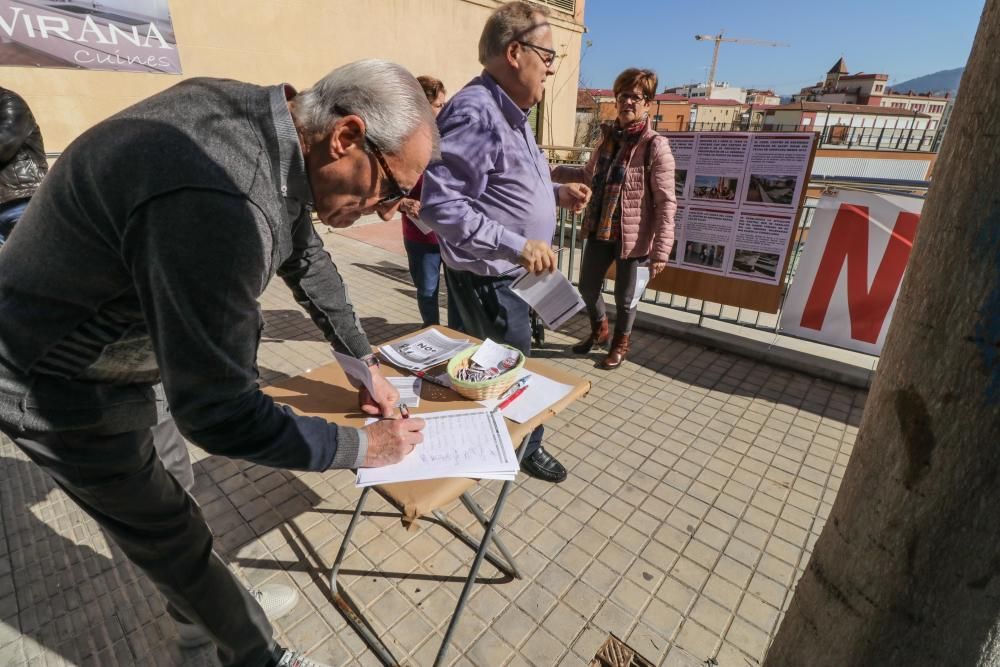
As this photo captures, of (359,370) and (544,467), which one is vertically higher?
(359,370)

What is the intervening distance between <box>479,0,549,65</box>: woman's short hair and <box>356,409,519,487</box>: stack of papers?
1.58 m

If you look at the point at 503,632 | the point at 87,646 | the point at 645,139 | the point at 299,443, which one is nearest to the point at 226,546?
the point at 87,646

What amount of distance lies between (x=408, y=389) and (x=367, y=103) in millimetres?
994

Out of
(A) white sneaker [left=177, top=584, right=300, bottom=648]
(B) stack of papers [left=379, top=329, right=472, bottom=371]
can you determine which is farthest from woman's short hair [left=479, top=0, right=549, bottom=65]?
(A) white sneaker [left=177, top=584, right=300, bottom=648]

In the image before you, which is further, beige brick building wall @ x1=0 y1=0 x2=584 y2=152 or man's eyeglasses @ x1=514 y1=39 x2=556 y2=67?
beige brick building wall @ x1=0 y1=0 x2=584 y2=152

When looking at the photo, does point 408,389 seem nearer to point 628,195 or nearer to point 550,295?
point 550,295

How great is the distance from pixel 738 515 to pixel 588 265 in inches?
82.0

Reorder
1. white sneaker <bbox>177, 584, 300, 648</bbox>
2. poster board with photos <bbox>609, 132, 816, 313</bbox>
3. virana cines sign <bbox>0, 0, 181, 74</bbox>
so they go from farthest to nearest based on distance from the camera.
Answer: virana cines sign <bbox>0, 0, 181, 74</bbox> → poster board with photos <bbox>609, 132, 816, 313</bbox> → white sneaker <bbox>177, 584, 300, 648</bbox>

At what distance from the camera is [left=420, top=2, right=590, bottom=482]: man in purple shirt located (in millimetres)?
2076

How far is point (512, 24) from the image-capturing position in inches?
82.4

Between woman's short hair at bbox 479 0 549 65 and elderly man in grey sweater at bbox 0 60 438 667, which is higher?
woman's short hair at bbox 479 0 549 65

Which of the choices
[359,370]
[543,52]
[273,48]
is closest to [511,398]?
[359,370]

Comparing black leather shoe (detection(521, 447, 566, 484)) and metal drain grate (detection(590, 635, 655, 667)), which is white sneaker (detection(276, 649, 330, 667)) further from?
black leather shoe (detection(521, 447, 566, 484))

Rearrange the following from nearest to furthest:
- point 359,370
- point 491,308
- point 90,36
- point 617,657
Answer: point 359,370 < point 617,657 < point 491,308 < point 90,36
